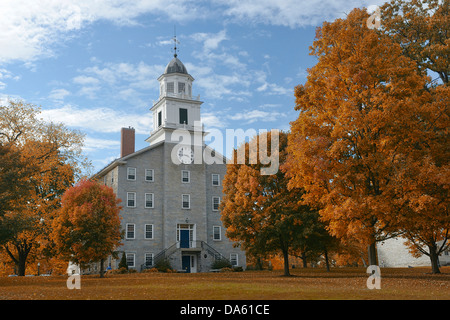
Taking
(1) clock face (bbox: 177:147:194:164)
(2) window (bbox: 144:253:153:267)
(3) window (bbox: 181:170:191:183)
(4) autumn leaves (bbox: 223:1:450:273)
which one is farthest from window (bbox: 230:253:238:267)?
(4) autumn leaves (bbox: 223:1:450:273)

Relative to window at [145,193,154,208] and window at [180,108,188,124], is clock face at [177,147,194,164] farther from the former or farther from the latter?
window at [145,193,154,208]

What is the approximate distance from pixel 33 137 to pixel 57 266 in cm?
1778

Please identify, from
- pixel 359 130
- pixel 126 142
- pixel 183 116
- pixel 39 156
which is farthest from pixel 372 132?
pixel 126 142

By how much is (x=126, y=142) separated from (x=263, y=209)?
25.6 m

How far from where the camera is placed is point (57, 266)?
47.1 m

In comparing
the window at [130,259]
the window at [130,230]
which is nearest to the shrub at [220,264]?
the window at [130,259]

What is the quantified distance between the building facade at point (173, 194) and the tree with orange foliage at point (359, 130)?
25.2m

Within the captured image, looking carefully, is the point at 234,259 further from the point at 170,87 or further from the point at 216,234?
the point at 170,87

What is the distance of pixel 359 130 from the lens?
2038cm

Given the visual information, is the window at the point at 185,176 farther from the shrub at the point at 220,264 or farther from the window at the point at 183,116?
the shrub at the point at 220,264

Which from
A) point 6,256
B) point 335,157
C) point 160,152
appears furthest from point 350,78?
point 6,256

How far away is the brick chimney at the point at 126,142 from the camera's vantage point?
161 feet

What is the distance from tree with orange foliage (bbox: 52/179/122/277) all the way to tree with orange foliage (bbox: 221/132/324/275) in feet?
27.4
